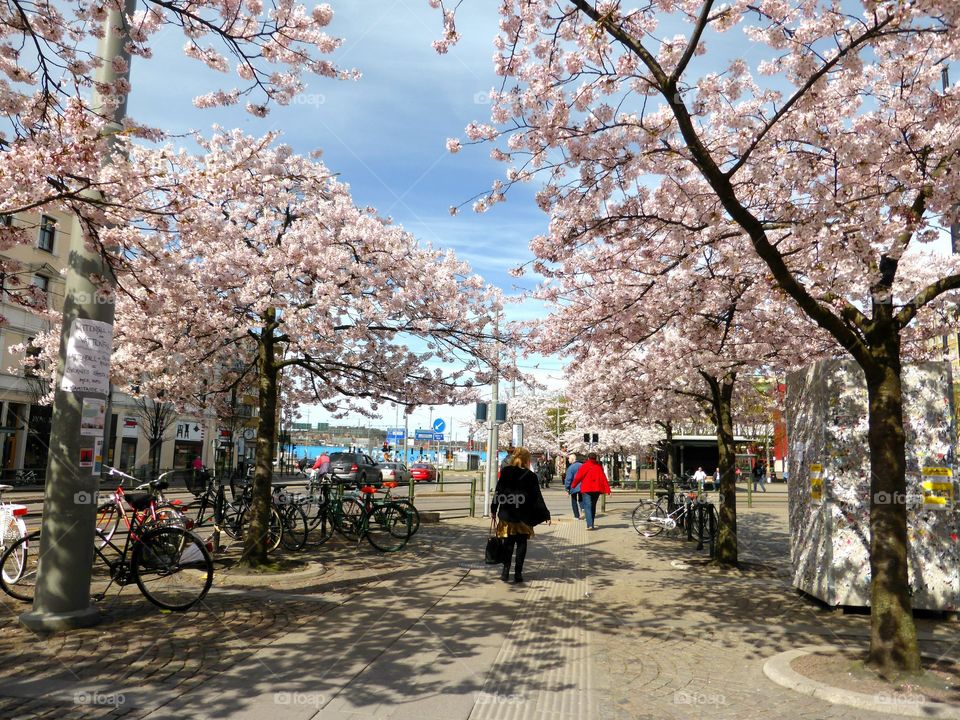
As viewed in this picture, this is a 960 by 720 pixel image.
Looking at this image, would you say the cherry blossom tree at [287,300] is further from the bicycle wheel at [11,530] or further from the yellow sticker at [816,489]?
the yellow sticker at [816,489]

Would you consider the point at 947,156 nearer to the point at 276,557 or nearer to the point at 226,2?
the point at 226,2

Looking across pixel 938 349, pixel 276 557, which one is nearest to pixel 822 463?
pixel 938 349

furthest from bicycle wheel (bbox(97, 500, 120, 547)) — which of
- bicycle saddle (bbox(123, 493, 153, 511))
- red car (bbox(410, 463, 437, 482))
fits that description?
red car (bbox(410, 463, 437, 482))

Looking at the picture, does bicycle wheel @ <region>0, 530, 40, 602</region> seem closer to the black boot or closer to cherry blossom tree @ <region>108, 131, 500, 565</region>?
cherry blossom tree @ <region>108, 131, 500, 565</region>

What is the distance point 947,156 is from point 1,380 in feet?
122

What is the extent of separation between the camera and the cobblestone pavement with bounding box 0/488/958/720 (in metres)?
4.51

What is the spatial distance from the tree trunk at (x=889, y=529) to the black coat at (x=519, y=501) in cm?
439

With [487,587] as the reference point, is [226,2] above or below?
above

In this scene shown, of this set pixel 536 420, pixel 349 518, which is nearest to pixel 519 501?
pixel 349 518

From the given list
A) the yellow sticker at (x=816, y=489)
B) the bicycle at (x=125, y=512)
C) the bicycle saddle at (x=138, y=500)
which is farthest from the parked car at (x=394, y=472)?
the yellow sticker at (x=816, y=489)

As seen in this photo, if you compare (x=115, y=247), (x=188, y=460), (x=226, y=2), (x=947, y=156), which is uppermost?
(x=226, y=2)

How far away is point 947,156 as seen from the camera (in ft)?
18.6

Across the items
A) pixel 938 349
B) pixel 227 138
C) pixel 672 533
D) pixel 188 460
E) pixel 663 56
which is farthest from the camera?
pixel 188 460

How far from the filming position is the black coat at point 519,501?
929 centimetres
